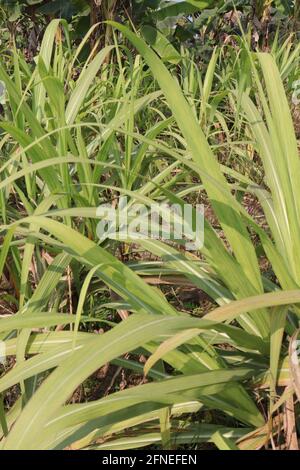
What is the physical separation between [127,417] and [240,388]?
6.3 inches

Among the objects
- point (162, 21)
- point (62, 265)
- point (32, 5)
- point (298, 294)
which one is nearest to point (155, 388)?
point (298, 294)

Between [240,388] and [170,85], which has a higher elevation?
[170,85]

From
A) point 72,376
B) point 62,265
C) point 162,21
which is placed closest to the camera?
point 72,376

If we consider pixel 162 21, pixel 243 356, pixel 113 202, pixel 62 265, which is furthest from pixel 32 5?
pixel 243 356

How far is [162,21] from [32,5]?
38.2 inches

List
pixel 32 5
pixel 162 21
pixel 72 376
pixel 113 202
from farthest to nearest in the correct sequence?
pixel 162 21 < pixel 32 5 < pixel 113 202 < pixel 72 376

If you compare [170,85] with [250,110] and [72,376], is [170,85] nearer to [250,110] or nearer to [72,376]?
[250,110]

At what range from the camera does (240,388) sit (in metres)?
0.78

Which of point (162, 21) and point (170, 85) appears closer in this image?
point (170, 85)

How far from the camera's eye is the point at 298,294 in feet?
2.26

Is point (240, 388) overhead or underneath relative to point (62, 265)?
underneath

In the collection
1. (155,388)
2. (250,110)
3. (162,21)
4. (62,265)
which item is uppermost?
(162,21)
